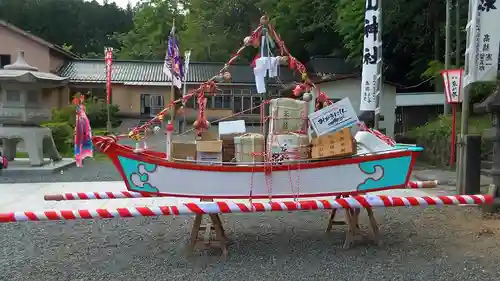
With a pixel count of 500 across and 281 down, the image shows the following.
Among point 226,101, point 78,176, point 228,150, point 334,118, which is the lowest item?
point 78,176

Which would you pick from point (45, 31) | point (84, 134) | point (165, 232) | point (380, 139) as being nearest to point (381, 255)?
point (380, 139)

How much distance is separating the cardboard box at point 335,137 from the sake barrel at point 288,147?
0.18 m

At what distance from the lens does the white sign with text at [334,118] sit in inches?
205

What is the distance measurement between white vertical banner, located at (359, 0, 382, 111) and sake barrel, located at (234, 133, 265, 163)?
718 cm

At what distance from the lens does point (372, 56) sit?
12.2 m

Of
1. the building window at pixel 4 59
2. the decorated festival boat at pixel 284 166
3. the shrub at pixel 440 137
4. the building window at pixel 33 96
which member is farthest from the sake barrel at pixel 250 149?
the building window at pixel 4 59

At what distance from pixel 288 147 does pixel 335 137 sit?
55cm

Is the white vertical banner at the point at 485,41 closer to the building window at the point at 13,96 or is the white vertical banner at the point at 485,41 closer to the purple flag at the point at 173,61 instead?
the building window at the point at 13,96

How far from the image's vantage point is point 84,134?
7996mm

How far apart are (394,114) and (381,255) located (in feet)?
61.0

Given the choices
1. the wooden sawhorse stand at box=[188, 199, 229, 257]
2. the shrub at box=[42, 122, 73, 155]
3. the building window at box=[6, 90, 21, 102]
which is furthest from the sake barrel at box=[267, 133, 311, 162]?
the shrub at box=[42, 122, 73, 155]

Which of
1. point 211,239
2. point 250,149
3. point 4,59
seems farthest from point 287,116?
point 4,59

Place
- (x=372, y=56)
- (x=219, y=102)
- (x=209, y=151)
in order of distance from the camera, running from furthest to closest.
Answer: (x=219, y=102), (x=372, y=56), (x=209, y=151)

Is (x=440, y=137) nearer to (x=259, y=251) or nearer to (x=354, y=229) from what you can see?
(x=354, y=229)
